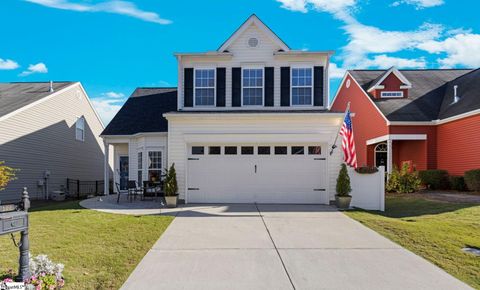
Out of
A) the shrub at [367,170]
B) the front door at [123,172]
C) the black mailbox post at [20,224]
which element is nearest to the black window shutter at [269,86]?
the shrub at [367,170]

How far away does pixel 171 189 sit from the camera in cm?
1199

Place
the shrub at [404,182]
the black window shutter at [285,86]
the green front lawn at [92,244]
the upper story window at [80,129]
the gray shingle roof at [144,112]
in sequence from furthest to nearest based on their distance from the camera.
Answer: the upper story window at [80,129] < the gray shingle roof at [144,112] < the shrub at [404,182] < the black window shutter at [285,86] < the green front lawn at [92,244]

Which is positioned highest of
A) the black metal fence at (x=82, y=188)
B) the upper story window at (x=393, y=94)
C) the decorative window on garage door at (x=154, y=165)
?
the upper story window at (x=393, y=94)

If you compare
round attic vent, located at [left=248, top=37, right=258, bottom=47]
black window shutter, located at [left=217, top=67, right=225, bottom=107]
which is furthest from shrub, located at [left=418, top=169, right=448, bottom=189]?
black window shutter, located at [left=217, top=67, right=225, bottom=107]

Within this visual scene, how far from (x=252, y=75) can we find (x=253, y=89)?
1.96 ft

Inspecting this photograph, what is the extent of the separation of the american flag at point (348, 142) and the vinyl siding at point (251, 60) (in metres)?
2.77

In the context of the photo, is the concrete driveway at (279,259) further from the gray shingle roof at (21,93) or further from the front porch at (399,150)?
the gray shingle roof at (21,93)

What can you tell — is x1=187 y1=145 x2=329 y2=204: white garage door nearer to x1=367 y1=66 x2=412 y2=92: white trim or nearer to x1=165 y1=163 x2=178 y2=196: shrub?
x1=165 y1=163 x2=178 y2=196: shrub

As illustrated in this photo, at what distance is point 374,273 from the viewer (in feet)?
17.5

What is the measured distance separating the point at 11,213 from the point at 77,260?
1.63 meters

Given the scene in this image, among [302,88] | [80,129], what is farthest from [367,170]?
[80,129]

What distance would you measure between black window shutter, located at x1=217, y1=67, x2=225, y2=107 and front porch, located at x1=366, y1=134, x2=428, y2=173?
10.1 m

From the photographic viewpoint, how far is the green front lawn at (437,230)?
5.80 metres

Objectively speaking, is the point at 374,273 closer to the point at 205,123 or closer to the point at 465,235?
the point at 465,235
